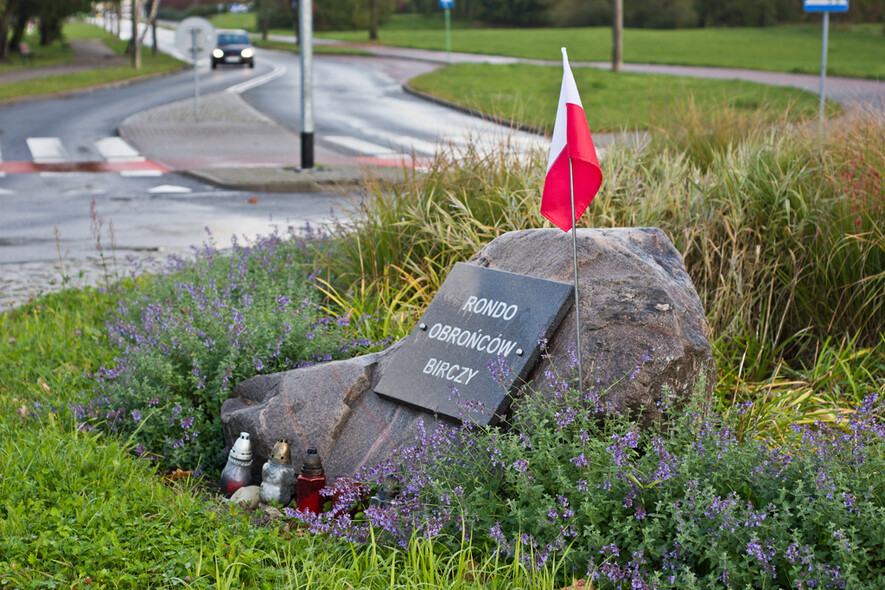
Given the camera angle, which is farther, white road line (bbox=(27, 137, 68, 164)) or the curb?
white road line (bbox=(27, 137, 68, 164))

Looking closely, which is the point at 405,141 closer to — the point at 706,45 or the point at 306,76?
the point at 306,76

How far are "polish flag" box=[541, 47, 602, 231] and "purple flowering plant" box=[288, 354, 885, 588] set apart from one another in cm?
68

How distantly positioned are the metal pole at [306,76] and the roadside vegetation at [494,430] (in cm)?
641

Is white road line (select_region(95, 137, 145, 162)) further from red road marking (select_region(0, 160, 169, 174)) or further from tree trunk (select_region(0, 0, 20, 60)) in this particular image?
tree trunk (select_region(0, 0, 20, 60))

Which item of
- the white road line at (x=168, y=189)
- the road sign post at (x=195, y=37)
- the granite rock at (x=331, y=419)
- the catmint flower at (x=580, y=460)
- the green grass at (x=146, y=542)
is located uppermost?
the road sign post at (x=195, y=37)

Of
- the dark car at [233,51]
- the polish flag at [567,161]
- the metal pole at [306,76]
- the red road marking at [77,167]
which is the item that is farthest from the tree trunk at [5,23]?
the polish flag at [567,161]

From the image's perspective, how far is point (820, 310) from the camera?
5.73 m

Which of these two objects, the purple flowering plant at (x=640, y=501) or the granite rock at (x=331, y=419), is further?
the granite rock at (x=331, y=419)

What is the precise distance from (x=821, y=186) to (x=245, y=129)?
56.8ft

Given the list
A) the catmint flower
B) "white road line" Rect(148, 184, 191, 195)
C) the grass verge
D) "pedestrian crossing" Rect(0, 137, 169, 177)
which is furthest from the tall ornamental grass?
the grass verge

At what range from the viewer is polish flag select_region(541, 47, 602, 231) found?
368 centimetres

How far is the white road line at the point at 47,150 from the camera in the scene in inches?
669

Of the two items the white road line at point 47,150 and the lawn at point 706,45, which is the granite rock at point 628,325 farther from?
the lawn at point 706,45

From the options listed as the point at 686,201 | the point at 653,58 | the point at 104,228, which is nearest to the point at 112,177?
the point at 104,228
